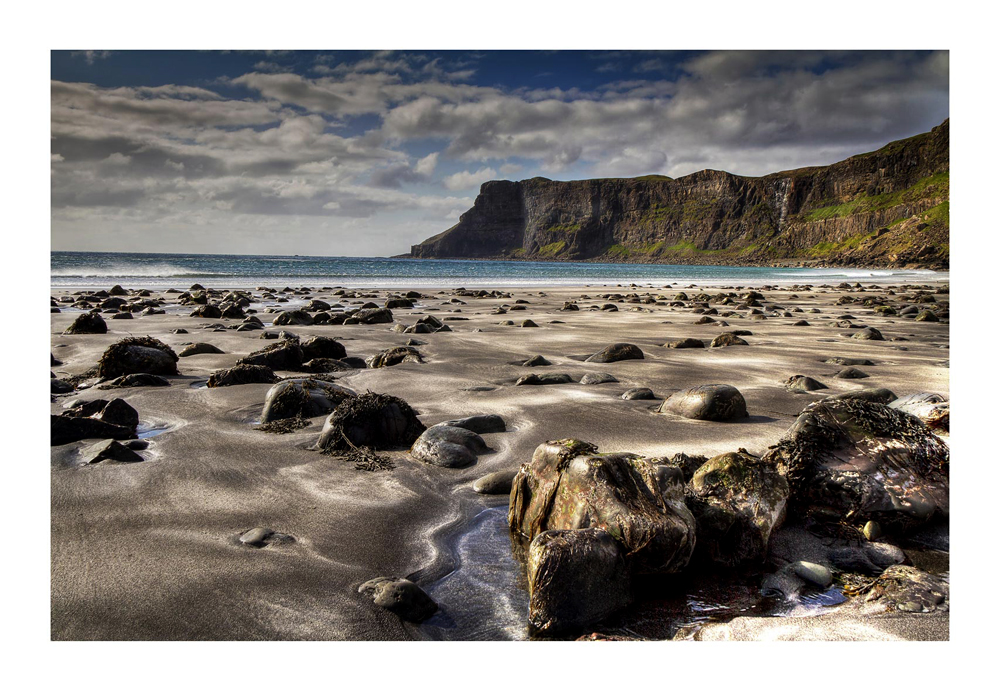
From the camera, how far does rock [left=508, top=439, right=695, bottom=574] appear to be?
231 centimetres

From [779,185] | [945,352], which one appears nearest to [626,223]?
[779,185]

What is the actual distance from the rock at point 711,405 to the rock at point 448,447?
175cm

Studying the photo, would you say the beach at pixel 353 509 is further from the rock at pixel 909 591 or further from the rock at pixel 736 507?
the rock at pixel 736 507

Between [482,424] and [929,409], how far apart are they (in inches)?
111

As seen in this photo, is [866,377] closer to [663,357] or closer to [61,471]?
[663,357]

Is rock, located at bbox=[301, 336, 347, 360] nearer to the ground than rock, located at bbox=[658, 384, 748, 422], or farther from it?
farther from it

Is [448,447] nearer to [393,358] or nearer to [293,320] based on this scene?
[393,358]

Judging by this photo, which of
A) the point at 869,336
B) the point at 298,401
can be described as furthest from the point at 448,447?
the point at 869,336

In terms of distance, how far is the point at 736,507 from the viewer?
2.59m

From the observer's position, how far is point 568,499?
247cm

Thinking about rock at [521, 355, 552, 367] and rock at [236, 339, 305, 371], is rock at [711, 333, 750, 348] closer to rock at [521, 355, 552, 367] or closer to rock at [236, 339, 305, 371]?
rock at [521, 355, 552, 367]

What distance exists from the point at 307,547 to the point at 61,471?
1.85m

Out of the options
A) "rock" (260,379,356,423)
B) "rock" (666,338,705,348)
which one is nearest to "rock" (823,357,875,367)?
"rock" (666,338,705,348)

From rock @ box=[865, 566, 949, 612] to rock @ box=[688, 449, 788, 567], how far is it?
0.45 m
